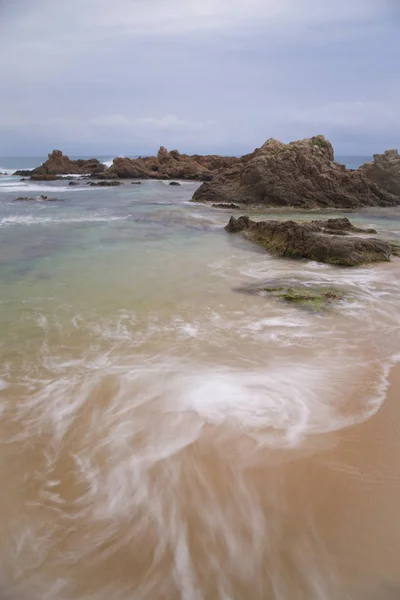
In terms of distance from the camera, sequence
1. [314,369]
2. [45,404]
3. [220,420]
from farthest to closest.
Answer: [314,369], [45,404], [220,420]

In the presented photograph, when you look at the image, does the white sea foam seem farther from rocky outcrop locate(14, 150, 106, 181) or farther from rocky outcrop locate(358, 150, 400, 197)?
rocky outcrop locate(14, 150, 106, 181)

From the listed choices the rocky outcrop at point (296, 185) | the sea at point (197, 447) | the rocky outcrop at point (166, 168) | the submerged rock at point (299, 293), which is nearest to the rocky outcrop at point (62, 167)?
the rocky outcrop at point (166, 168)

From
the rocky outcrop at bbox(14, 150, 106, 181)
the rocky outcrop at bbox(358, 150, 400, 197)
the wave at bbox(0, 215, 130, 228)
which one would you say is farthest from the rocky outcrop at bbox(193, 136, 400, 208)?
the rocky outcrop at bbox(14, 150, 106, 181)

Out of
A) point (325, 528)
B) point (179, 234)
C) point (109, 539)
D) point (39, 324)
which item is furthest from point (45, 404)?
point (179, 234)

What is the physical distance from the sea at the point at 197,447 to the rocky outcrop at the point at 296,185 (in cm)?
1514

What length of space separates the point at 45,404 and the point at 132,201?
66.6 feet

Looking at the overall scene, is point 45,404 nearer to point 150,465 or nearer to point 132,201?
point 150,465

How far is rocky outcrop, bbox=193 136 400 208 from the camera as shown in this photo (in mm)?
21062

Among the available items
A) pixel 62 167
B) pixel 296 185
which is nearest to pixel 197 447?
pixel 296 185

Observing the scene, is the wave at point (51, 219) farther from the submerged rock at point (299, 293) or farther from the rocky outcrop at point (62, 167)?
the rocky outcrop at point (62, 167)

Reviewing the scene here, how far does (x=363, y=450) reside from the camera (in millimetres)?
3188

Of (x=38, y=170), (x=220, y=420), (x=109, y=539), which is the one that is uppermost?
(x=38, y=170)

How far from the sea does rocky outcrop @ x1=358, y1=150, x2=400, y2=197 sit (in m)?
20.6

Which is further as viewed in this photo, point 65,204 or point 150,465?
point 65,204
